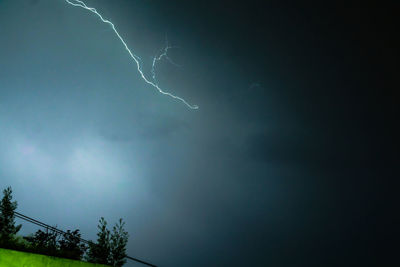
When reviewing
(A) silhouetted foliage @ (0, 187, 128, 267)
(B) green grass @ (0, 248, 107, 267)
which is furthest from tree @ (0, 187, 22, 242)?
(B) green grass @ (0, 248, 107, 267)

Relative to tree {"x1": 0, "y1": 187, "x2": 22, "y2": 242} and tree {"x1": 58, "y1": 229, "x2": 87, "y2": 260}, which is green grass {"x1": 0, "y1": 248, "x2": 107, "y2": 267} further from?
tree {"x1": 0, "y1": 187, "x2": 22, "y2": 242}

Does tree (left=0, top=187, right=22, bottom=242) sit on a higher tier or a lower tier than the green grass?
higher

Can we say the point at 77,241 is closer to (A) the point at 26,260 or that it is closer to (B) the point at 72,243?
(B) the point at 72,243

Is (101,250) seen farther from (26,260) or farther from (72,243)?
(26,260)

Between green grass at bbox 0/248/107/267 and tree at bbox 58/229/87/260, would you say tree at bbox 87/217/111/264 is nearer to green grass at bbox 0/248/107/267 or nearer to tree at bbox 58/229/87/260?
tree at bbox 58/229/87/260

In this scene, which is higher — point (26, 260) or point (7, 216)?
point (7, 216)

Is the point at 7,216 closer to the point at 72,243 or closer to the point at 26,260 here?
the point at 72,243

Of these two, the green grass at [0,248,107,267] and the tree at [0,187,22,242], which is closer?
the green grass at [0,248,107,267]

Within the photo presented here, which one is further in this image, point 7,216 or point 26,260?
point 7,216

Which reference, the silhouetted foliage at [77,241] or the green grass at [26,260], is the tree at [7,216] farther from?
the green grass at [26,260]

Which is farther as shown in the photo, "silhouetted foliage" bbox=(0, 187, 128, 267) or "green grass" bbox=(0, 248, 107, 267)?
"silhouetted foliage" bbox=(0, 187, 128, 267)

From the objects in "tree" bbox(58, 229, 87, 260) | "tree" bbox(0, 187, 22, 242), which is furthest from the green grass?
"tree" bbox(0, 187, 22, 242)

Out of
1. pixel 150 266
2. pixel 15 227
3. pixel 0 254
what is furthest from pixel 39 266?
pixel 15 227

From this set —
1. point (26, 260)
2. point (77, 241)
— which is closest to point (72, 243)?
point (77, 241)
